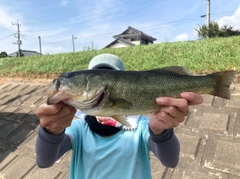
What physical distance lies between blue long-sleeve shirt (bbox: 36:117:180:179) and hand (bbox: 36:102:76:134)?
0.29m

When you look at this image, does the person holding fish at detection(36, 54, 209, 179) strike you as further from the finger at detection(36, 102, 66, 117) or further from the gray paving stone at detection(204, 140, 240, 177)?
the gray paving stone at detection(204, 140, 240, 177)

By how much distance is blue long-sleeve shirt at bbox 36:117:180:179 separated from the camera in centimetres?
159

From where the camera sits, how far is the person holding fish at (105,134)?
123 centimetres

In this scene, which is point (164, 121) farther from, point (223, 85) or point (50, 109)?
point (50, 109)

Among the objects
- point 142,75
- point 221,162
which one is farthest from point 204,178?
point 142,75

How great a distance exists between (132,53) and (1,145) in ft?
15.0

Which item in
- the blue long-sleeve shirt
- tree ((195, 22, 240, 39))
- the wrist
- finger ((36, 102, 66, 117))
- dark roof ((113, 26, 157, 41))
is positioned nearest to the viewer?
finger ((36, 102, 66, 117))

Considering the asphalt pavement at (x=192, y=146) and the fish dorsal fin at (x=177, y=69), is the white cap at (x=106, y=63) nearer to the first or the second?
the fish dorsal fin at (x=177, y=69)

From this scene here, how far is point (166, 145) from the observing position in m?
1.52

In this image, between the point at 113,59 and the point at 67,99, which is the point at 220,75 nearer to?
the point at 113,59

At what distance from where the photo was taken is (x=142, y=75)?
4.45 feet

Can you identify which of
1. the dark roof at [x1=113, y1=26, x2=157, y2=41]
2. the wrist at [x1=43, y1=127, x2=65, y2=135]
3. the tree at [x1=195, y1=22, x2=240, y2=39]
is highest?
the dark roof at [x1=113, y1=26, x2=157, y2=41]

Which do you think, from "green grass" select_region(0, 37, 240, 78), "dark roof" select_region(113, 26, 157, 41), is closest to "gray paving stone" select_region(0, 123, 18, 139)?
"green grass" select_region(0, 37, 240, 78)

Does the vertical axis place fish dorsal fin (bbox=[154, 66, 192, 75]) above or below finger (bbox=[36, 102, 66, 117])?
above
